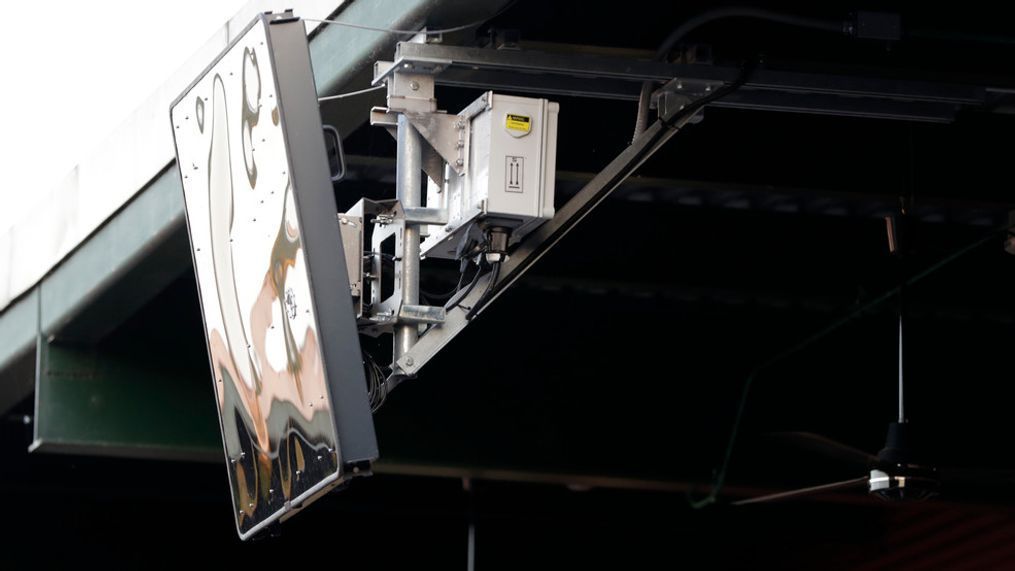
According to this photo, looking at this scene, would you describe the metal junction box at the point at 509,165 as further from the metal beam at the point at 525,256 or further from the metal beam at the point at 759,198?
the metal beam at the point at 759,198

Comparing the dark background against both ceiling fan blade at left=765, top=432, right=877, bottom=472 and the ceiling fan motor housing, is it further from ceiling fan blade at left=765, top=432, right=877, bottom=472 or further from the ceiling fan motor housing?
the ceiling fan motor housing

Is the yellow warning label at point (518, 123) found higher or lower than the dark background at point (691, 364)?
higher

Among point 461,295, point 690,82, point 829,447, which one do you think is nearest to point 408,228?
point 461,295

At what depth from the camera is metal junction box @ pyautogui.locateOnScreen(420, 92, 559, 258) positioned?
20.4ft

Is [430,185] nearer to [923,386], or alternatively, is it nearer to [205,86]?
[205,86]

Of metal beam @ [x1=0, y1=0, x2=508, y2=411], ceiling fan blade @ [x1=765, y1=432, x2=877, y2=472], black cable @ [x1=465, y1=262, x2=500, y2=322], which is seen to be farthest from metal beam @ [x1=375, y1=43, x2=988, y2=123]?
ceiling fan blade @ [x1=765, y1=432, x2=877, y2=472]

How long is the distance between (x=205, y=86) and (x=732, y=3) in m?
1.94

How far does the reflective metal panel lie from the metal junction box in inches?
Answer: 28.2

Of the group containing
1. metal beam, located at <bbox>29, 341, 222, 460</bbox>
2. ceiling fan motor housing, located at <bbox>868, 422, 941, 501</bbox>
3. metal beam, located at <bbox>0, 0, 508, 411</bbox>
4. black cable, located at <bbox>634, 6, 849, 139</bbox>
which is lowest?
metal beam, located at <bbox>29, 341, 222, 460</bbox>

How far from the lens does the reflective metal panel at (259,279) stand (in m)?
5.68

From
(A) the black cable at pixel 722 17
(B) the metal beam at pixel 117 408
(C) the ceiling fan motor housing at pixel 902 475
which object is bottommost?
(B) the metal beam at pixel 117 408

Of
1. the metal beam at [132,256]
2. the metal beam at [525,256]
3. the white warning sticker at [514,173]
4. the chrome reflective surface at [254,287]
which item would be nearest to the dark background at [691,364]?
the metal beam at [132,256]

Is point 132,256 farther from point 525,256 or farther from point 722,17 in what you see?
point 722,17

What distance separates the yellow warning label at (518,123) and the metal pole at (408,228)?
0.39 meters
